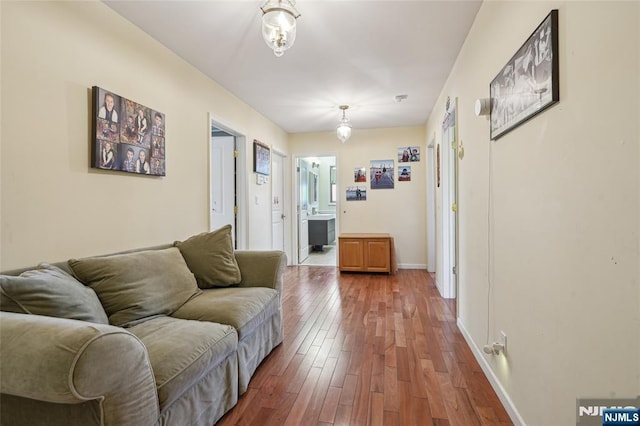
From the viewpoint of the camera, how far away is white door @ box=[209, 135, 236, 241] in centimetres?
393

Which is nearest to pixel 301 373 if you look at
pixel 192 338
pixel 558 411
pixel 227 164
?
pixel 192 338

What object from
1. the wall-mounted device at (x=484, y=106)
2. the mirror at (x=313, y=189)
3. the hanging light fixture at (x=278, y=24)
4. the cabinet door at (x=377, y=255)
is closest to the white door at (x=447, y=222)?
the cabinet door at (x=377, y=255)

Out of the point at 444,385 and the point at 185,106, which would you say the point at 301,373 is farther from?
the point at 185,106

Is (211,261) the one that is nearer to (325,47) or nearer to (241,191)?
(241,191)

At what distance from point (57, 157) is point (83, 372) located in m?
1.34

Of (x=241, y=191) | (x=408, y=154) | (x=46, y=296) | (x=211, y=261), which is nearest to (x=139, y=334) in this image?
(x=46, y=296)

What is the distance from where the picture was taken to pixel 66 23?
175 centimetres

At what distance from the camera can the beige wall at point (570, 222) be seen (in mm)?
829

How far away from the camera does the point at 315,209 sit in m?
7.88

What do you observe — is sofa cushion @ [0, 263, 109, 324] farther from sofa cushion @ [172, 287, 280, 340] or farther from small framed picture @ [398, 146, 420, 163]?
small framed picture @ [398, 146, 420, 163]

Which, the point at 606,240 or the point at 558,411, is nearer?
the point at 606,240

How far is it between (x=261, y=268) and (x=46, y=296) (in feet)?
4.39

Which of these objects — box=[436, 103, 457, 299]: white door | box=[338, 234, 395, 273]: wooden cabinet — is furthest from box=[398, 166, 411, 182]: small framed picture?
box=[436, 103, 457, 299]: white door

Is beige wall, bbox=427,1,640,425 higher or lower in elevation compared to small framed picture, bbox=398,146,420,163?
lower
